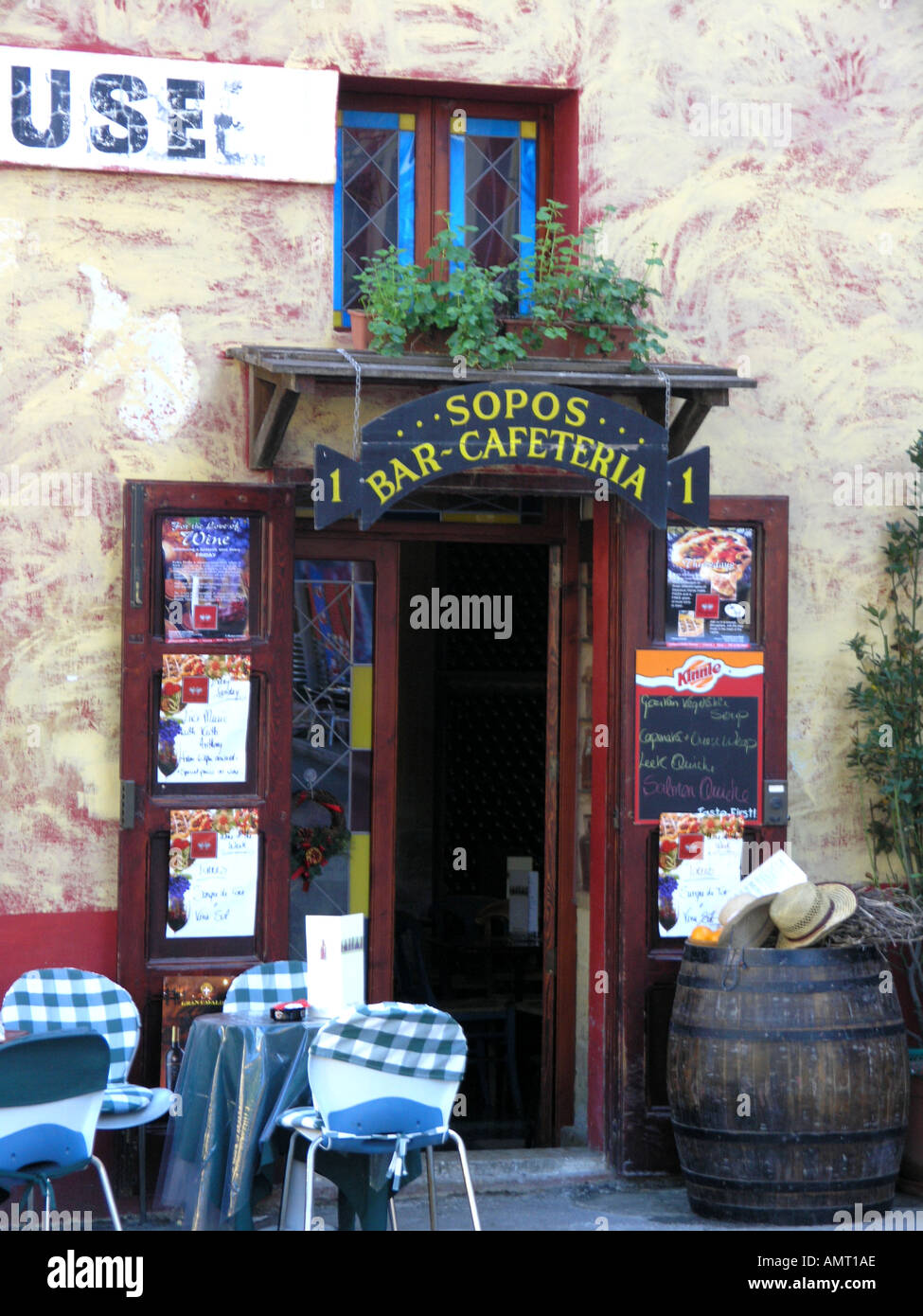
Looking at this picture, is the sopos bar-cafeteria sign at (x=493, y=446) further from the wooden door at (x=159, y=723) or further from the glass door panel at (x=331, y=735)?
the glass door panel at (x=331, y=735)

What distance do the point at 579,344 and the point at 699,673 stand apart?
1341 millimetres

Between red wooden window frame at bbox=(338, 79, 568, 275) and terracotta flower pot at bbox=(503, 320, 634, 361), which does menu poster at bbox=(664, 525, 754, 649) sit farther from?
red wooden window frame at bbox=(338, 79, 568, 275)

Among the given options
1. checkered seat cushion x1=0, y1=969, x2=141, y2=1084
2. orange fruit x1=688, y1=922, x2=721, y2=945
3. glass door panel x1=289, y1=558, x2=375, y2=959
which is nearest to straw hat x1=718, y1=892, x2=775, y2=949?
orange fruit x1=688, y1=922, x2=721, y2=945

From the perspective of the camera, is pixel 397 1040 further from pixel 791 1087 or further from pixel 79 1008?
pixel 791 1087

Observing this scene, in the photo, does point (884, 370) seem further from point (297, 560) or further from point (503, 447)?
point (297, 560)

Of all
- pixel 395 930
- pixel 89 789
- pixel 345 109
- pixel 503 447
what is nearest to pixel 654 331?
pixel 503 447

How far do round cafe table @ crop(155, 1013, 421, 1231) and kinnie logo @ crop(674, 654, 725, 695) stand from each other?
6.94 ft

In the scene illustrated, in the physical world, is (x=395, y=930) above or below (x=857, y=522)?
below

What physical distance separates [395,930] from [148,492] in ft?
10.1

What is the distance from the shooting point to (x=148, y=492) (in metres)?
6.14

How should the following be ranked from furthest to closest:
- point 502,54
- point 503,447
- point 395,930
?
point 395,930 → point 502,54 → point 503,447
